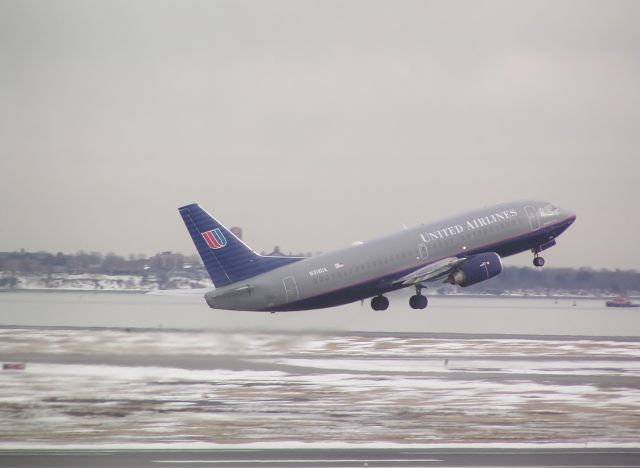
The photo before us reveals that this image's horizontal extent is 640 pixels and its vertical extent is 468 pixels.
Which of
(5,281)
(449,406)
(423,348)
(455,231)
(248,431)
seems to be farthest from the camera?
(5,281)

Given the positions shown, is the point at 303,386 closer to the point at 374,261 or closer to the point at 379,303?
the point at 374,261

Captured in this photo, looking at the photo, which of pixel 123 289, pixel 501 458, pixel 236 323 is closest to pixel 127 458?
pixel 501 458

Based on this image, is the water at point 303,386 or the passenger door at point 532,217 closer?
the water at point 303,386

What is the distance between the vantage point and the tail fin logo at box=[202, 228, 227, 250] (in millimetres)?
70375

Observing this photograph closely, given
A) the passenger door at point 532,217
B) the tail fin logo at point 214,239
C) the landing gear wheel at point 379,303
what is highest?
the passenger door at point 532,217

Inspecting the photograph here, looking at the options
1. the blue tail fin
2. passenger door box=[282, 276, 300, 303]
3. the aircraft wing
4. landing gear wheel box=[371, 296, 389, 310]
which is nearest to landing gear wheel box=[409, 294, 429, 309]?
landing gear wheel box=[371, 296, 389, 310]

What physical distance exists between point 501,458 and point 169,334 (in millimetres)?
46785

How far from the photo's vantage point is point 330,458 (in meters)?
37.7

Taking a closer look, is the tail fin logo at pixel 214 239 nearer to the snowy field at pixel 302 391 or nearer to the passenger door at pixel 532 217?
the snowy field at pixel 302 391

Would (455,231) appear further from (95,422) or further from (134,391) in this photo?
(95,422)

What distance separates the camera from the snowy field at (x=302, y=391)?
4381cm

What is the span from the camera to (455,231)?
252ft

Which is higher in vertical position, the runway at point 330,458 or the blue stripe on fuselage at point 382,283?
the blue stripe on fuselage at point 382,283

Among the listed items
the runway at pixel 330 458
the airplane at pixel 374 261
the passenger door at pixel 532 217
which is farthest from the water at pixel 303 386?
the passenger door at pixel 532 217
